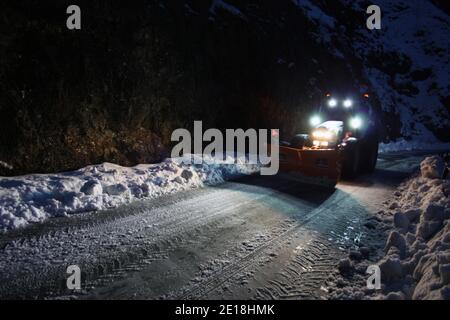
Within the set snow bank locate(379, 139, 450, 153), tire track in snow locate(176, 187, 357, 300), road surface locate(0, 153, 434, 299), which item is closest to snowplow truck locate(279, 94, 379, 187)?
road surface locate(0, 153, 434, 299)

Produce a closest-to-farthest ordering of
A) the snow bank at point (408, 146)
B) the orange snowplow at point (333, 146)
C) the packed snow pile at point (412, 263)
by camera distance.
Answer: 1. the packed snow pile at point (412, 263)
2. the orange snowplow at point (333, 146)
3. the snow bank at point (408, 146)

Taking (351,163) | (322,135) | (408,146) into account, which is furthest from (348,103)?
(408,146)

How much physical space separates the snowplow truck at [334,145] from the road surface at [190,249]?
1748 millimetres

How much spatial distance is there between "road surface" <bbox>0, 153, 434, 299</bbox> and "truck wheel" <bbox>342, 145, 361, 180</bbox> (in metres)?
2.76

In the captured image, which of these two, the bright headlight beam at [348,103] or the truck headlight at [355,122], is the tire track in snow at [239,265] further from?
the bright headlight beam at [348,103]

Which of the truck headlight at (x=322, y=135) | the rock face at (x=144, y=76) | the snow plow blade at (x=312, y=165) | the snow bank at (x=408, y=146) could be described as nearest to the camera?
the rock face at (x=144, y=76)

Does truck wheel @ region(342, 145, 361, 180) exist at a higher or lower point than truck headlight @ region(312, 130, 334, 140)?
lower

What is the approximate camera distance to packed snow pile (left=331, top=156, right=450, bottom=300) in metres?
3.08

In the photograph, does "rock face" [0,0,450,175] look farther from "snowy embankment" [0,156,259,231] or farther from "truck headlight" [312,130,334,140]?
"truck headlight" [312,130,334,140]

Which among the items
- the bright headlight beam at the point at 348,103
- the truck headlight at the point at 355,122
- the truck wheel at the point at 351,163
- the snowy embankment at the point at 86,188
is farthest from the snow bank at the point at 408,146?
the snowy embankment at the point at 86,188

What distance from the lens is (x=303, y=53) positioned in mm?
22203

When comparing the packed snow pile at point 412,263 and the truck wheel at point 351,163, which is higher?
the truck wheel at point 351,163

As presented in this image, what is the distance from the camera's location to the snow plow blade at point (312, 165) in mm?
8172

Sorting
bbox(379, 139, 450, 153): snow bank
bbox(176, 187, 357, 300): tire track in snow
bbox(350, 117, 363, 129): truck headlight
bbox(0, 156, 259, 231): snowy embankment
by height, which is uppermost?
bbox(350, 117, 363, 129): truck headlight
